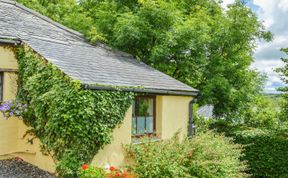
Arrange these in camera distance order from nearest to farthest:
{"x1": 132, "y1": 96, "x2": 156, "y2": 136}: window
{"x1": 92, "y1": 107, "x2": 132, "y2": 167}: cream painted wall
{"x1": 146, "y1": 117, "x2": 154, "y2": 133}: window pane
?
1. {"x1": 92, "y1": 107, "x2": 132, "y2": 167}: cream painted wall
2. {"x1": 132, "y1": 96, "x2": 156, "y2": 136}: window
3. {"x1": 146, "y1": 117, "x2": 154, "y2": 133}: window pane

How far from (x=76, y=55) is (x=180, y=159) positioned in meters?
5.68

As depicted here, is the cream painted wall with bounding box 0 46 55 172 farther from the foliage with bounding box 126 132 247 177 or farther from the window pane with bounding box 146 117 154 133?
the window pane with bounding box 146 117 154 133

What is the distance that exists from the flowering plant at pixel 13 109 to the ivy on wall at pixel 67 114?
189 mm

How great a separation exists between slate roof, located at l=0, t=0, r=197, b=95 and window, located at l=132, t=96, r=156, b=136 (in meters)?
0.85

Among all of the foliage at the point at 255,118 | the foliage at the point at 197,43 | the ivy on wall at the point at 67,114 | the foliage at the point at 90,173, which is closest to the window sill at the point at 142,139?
the ivy on wall at the point at 67,114

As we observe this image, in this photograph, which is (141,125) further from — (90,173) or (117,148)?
(90,173)

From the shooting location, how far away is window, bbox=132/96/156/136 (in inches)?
491

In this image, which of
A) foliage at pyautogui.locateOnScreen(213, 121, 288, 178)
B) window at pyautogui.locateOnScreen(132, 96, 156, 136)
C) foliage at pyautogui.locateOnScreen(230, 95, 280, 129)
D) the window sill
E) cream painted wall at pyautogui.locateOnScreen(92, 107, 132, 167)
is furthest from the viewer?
foliage at pyautogui.locateOnScreen(230, 95, 280, 129)

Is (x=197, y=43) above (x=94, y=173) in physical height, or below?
above

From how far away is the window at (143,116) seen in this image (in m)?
12.5

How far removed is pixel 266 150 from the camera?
15.2m

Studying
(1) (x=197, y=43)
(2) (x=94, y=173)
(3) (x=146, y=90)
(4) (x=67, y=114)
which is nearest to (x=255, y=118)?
(1) (x=197, y=43)

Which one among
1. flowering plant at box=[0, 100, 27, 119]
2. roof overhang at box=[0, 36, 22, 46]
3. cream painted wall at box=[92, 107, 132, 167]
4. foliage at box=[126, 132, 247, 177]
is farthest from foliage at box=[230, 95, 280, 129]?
roof overhang at box=[0, 36, 22, 46]

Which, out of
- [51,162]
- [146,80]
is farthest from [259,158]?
[51,162]
